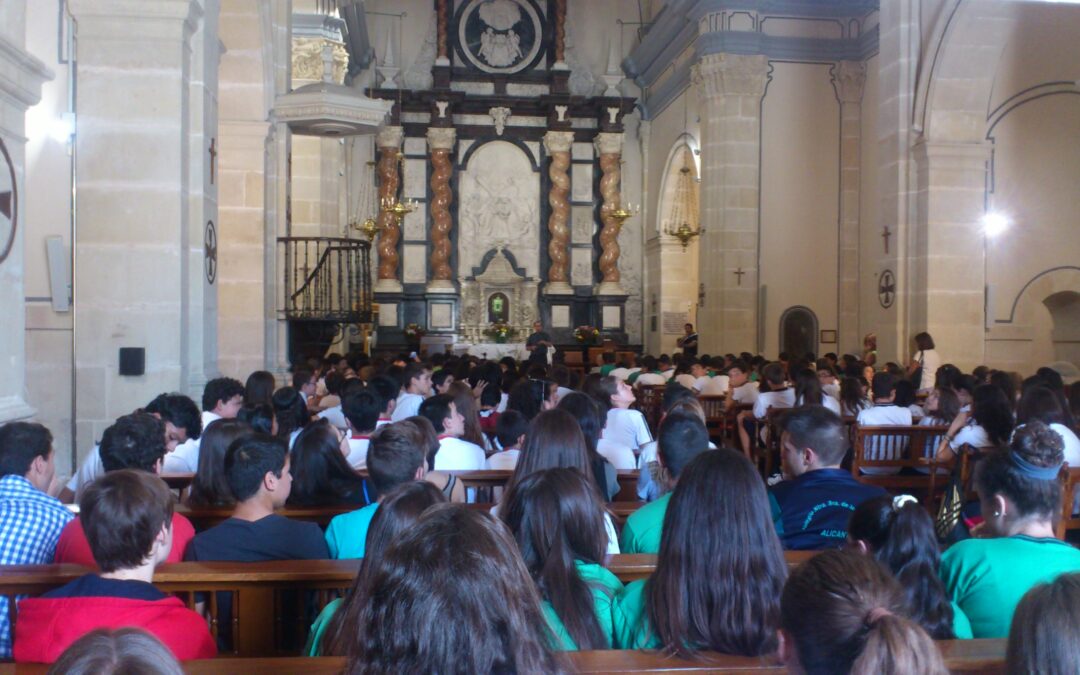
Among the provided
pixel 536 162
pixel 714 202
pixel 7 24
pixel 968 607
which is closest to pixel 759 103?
pixel 714 202

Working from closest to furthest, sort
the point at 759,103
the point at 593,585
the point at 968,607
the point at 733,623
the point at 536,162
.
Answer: the point at 733,623 < the point at 593,585 < the point at 968,607 < the point at 759,103 < the point at 536,162

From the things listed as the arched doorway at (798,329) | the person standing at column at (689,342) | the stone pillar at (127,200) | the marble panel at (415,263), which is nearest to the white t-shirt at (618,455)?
the stone pillar at (127,200)

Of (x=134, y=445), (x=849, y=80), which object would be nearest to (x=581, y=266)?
(x=849, y=80)

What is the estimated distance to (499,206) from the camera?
22047 millimetres

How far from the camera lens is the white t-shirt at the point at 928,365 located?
32.1 ft

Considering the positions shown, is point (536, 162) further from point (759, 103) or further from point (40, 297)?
point (40, 297)


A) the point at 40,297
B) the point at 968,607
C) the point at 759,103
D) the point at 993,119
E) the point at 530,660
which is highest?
the point at 759,103

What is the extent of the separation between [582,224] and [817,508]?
18767mm

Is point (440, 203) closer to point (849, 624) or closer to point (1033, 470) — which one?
point (1033, 470)

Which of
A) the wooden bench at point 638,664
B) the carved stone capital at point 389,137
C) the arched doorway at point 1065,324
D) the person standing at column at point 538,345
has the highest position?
the carved stone capital at point 389,137

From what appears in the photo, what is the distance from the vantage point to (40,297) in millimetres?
6676

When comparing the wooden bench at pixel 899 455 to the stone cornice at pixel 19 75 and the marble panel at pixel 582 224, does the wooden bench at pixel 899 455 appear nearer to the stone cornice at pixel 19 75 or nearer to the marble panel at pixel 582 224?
the stone cornice at pixel 19 75

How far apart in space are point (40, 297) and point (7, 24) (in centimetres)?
268

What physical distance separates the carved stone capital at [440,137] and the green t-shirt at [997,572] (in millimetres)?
19314
